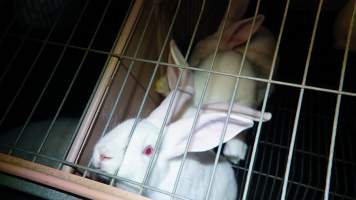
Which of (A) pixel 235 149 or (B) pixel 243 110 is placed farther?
(A) pixel 235 149

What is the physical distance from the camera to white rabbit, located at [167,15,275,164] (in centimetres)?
115

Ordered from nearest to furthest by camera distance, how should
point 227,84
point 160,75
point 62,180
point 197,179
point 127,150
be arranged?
point 62,180
point 127,150
point 197,179
point 227,84
point 160,75

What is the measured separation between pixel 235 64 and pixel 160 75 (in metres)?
0.31

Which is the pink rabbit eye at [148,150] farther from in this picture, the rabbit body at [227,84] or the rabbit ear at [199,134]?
the rabbit body at [227,84]

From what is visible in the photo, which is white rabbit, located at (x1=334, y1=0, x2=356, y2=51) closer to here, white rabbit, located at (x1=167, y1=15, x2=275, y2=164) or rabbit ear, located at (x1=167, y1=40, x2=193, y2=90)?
white rabbit, located at (x1=167, y1=15, x2=275, y2=164)

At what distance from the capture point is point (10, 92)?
1391mm

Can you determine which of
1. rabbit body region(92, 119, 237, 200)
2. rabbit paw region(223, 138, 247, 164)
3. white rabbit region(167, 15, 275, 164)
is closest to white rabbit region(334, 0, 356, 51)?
white rabbit region(167, 15, 275, 164)

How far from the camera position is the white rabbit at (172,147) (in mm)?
867

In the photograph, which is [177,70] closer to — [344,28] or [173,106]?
[173,106]

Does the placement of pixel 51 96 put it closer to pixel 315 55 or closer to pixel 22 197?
pixel 22 197

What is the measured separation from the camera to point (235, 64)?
1218 millimetres

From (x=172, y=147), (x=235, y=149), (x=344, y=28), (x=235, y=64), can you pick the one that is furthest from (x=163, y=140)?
(x=344, y=28)

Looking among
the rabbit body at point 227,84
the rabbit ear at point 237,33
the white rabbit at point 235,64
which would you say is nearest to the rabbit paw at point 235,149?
the white rabbit at point 235,64

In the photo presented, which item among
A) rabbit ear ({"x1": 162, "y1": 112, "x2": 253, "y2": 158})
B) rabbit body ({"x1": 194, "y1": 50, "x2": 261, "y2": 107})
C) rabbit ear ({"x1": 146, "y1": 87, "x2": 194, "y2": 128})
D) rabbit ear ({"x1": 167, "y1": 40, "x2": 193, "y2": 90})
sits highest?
rabbit body ({"x1": 194, "y1": 50, "x2": 261, "y2": 107})
